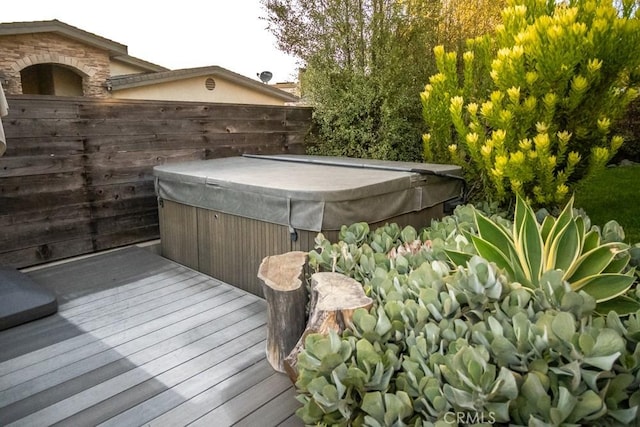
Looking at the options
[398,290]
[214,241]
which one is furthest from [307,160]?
[398,290]

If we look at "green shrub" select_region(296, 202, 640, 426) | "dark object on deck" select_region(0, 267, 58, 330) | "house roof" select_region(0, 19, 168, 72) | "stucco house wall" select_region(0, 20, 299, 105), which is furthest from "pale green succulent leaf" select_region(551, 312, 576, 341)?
"house roof" select_region(0, 19, 168, 72)

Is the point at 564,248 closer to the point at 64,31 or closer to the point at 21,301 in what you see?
the point at 21,301

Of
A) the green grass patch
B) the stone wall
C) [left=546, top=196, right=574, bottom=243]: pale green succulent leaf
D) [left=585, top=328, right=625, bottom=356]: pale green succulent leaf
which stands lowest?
the green grass patch

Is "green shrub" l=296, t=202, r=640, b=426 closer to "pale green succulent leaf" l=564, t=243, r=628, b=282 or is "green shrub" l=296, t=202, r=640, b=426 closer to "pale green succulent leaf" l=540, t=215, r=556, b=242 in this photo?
"pale green succulent leaf" l=564, t=243, r=628, b=282

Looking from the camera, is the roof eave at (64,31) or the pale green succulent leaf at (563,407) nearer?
the pale green succulent leaf at (563,407)

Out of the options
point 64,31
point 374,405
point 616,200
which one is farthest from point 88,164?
point 64,31

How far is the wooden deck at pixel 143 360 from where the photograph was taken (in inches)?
64.9

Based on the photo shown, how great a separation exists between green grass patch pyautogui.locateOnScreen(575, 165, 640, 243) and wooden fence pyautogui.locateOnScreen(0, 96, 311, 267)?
131 inches

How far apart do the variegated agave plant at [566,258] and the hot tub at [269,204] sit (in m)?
0.89

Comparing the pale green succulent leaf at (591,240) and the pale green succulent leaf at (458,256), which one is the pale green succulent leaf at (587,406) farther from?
the pale green succulent leaf at (591,240)

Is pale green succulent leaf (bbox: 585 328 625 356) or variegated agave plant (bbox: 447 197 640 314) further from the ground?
variegated agave plant (bbox: 447 197 640 314)

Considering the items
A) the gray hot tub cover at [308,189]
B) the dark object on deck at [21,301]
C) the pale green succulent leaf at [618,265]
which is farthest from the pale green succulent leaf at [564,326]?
the dark object on deck at [21,301]

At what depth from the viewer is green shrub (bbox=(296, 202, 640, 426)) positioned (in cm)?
113

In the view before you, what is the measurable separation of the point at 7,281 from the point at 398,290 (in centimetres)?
240
